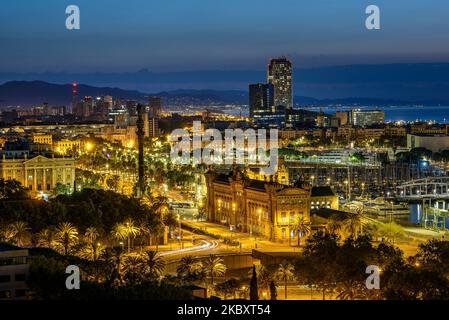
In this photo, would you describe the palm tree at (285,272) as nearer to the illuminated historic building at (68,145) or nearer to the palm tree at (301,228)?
the palm tree at (301,228)

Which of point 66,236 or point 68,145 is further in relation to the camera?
point 68,145

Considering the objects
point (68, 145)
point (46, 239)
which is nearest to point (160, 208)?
point (46, 239)

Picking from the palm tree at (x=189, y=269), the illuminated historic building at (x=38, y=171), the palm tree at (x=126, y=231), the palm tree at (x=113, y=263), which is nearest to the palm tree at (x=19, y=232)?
the palm tree at (x=126, y=231)

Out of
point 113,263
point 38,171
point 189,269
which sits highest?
point 38,171

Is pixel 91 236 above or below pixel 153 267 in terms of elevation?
above

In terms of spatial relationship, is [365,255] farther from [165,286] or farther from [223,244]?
[223,244]

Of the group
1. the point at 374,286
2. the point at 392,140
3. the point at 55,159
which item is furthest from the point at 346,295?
the point at 392,140

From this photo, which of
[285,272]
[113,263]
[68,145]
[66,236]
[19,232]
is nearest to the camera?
[113,263]

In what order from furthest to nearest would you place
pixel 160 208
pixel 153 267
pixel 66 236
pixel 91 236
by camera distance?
1. pixel 160 208
2. pixel 91 236
3. pixel 66 236
4. pixel 153 267

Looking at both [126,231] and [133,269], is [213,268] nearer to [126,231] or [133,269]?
[133,269]
